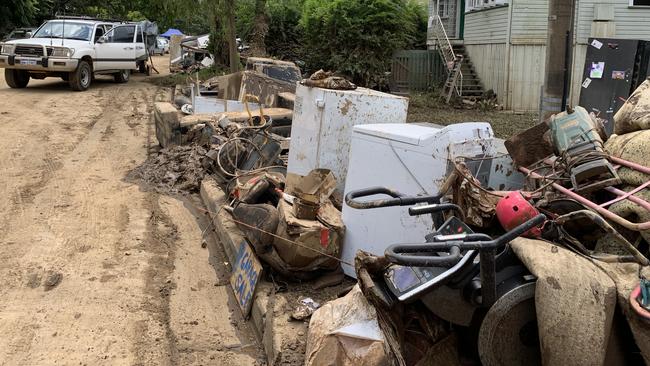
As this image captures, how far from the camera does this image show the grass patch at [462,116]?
13867mm

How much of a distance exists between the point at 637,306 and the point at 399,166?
204 cm

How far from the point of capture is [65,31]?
17.7 m

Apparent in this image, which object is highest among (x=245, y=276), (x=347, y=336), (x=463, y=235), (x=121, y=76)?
(x=121, y=76)

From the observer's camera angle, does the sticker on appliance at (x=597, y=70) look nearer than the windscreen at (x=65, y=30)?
Yes

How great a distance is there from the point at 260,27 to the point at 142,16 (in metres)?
34.6

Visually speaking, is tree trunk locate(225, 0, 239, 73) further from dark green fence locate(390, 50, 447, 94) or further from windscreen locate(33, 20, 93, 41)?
dark green fence locate(390, 50, 447, 94)

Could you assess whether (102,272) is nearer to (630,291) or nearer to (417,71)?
(630,291)

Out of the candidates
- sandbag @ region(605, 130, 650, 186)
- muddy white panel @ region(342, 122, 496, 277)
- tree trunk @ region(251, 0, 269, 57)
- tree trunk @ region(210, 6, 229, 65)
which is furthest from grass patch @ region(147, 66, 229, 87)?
sandbag @ region(605, 130, 650, 186)

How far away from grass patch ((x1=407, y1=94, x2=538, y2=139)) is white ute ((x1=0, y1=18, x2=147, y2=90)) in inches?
363

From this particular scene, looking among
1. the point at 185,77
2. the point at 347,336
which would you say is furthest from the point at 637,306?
the point at 185,77

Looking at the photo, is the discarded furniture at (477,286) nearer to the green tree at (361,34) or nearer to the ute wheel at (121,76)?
the green tree at (361,34)

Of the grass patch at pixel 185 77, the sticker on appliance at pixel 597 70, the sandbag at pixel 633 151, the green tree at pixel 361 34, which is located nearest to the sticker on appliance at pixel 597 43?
the sticker on appliance at pixel 597 70

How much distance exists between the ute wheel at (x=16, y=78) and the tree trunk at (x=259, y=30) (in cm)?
686

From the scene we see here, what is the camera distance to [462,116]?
15797mm
